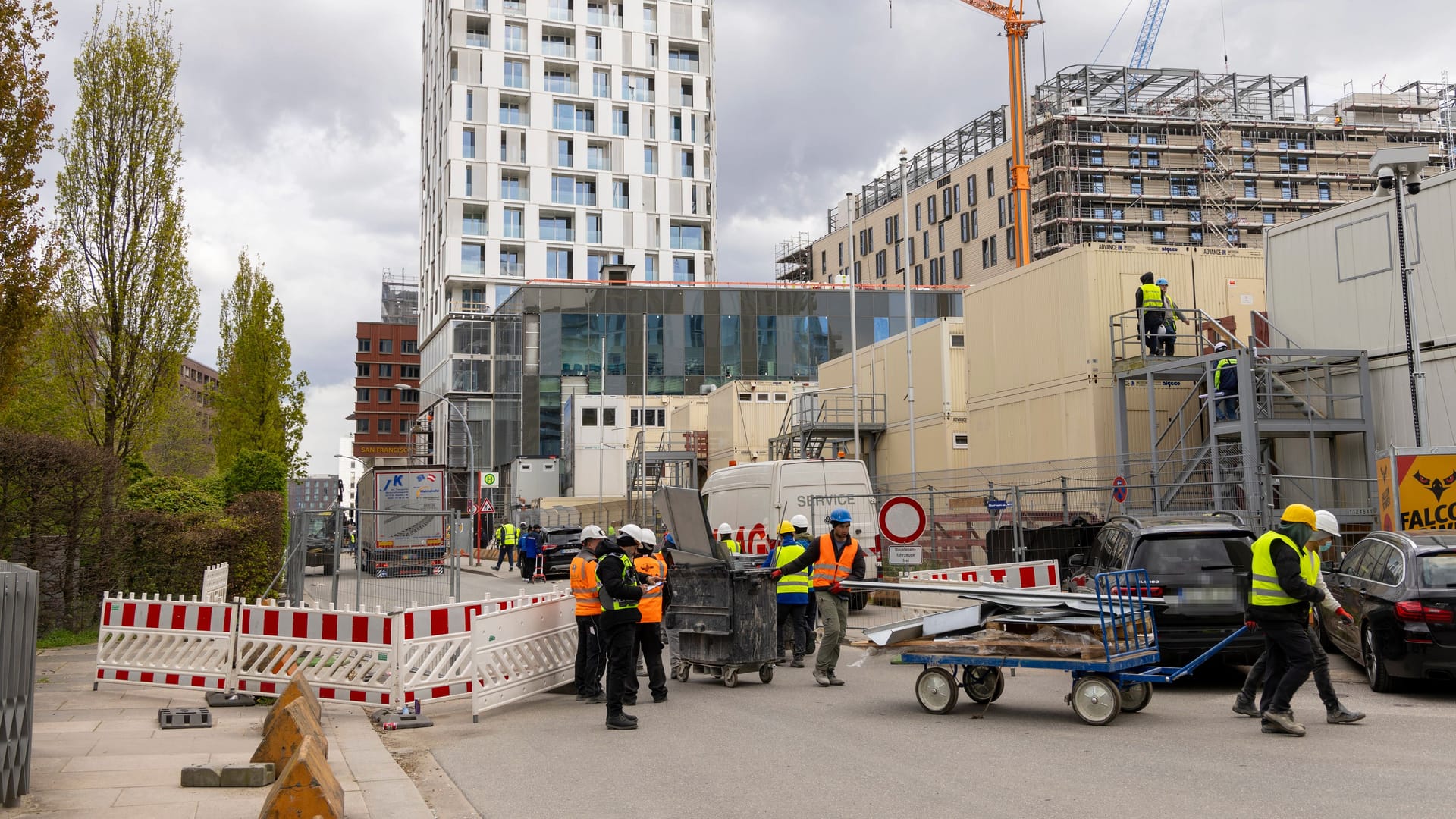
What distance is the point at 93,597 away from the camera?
16.7 meters

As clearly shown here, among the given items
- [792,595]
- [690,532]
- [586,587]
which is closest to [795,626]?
[792,595]

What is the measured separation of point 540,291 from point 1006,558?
55.6m

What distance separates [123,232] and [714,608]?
1204 cm

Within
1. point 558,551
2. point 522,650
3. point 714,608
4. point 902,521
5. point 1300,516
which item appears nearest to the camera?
point 1300,516

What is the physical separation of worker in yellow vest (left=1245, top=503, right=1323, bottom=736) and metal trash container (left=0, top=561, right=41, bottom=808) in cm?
849

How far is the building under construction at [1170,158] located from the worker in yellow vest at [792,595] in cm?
6473

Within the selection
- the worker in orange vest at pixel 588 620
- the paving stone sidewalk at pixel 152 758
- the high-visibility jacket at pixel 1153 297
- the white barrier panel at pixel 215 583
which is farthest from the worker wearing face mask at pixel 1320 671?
the high-visibility jacket at pixel 1153 297

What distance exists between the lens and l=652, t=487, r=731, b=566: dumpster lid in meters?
12.6

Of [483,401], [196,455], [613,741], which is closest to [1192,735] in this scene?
[613,741]

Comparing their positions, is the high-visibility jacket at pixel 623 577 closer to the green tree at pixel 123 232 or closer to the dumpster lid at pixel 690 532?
the dumpster lid at pixel 690 532

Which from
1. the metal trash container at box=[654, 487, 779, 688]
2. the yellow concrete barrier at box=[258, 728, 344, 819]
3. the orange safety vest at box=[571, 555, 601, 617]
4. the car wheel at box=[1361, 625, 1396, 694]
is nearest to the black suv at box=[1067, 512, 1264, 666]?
the car wheel at box=[1361, 625, 1396, 694]

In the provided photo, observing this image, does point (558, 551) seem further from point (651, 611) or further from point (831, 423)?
point (651, 611)

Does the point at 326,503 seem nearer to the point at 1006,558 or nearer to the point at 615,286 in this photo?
the point at 1006,558

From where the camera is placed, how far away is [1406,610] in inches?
406
